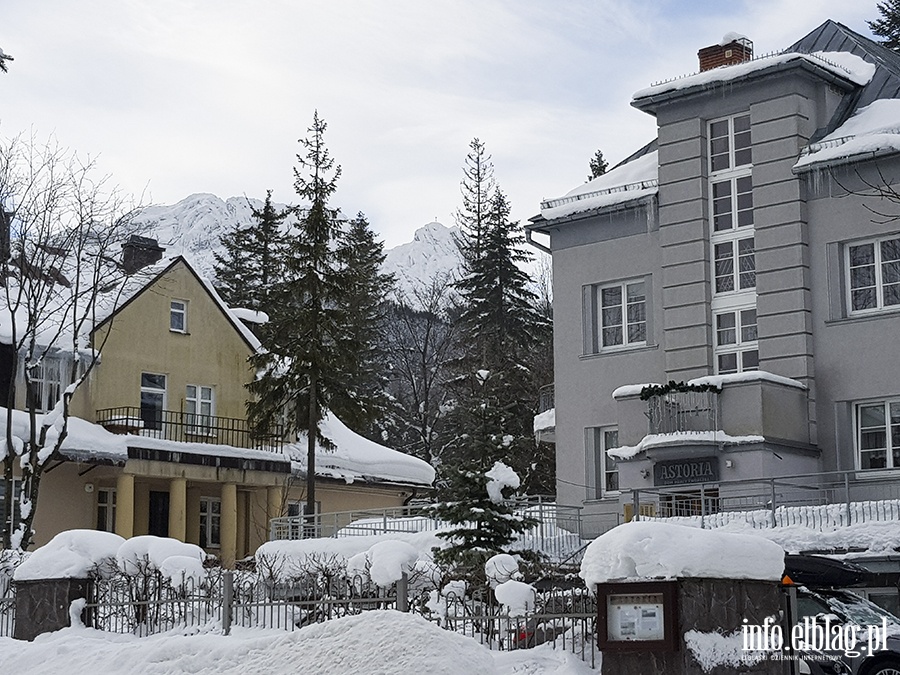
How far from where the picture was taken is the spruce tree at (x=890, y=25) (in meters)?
61.4

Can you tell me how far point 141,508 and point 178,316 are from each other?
259 inches

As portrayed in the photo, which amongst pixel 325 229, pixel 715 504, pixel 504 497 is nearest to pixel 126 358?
Answer: pixel 325 229

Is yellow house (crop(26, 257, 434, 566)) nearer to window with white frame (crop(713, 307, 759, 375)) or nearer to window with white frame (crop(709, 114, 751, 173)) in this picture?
window with white frame (crop(713, 307, 759, 375))

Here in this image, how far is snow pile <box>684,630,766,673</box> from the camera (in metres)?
12.5

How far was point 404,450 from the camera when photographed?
6712 cm

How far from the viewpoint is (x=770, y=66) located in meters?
32.5

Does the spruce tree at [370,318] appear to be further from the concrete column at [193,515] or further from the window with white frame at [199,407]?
the concrete column at [193,515]

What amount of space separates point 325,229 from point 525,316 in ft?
67.4

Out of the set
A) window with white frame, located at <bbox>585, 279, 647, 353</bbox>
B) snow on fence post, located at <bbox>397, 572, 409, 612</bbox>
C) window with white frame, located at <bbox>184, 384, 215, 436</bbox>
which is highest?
window with white frame, located at <bbox>585, 279, 647, 353</bbox>

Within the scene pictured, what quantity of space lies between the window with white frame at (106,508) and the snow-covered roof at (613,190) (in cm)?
1605

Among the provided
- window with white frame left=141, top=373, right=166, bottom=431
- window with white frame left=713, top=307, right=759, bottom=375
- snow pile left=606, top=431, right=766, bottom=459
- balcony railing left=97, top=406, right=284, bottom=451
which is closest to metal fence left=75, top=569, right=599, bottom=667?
snow pile left=606, top=431, right=766, bottom=459

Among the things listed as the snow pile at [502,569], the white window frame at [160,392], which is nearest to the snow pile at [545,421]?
the white window frame at [160,392]

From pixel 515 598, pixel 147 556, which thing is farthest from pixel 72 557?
pixel 515 598

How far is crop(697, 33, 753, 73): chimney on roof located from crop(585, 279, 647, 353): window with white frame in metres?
6.08
